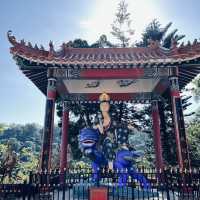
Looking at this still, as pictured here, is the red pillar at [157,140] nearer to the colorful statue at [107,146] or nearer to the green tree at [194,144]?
the colorful statue at [107,146]

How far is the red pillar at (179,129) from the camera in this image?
29.4ft

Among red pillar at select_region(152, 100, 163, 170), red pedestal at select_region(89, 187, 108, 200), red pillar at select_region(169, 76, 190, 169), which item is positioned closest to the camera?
red pedestal at select_region(89, 187, 108, 200)

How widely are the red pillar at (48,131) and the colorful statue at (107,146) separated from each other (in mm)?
1134

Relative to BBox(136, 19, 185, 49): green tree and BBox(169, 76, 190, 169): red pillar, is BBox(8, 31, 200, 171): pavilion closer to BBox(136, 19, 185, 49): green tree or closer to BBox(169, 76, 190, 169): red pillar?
BBox(169, 76, 190, 169): red pillar

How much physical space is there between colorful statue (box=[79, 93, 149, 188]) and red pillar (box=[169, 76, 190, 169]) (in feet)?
5.19

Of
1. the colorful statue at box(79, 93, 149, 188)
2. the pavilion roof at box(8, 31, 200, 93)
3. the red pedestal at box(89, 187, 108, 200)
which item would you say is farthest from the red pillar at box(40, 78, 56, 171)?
the red pedestal at box(89, 187, 108, 200)

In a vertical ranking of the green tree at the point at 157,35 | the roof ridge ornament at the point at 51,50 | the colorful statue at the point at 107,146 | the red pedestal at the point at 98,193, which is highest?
the green tree at the point at 157,35

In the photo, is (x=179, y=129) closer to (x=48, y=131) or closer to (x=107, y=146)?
(x=107, y=146)

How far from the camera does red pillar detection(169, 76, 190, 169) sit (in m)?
8.97

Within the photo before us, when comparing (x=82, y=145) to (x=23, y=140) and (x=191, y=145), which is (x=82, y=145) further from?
(x=23, y=140)

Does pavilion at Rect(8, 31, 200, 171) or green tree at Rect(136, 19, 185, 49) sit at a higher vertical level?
green tree at Rect(136, 19, 185, 49)

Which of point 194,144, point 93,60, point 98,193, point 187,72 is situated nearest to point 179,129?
point 187,72

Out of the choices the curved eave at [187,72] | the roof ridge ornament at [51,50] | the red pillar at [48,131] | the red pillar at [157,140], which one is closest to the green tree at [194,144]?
the red pillar at [157,140]

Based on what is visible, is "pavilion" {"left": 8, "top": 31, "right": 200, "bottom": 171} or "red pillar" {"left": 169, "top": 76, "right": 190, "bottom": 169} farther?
"pavilion" {"left": 8, "top": 31, "right": 200, "bottom": 171}
